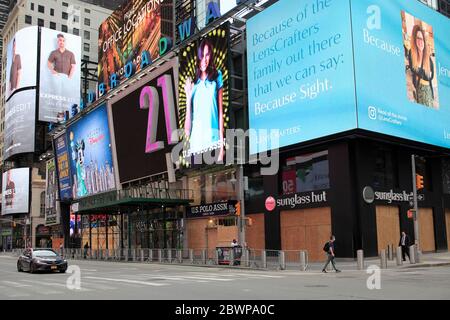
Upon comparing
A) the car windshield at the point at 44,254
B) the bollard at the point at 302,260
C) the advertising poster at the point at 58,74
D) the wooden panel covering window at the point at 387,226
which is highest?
the advertising poster at the point at 58,74

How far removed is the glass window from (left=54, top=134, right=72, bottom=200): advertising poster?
4484 centimetres

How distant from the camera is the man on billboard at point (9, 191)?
110 meters

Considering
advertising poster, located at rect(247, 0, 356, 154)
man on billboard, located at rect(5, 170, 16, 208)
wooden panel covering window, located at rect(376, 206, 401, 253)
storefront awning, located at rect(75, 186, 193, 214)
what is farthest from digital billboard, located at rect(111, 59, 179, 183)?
man on billboard, located at rect(5, 170, 16, 208)

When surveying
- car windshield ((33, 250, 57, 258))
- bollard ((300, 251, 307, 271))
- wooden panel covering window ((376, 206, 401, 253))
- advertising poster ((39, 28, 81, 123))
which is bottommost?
bollard ((300, 251, 307, 271))

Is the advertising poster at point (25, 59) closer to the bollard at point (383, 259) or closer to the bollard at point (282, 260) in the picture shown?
the bollard at point (282, 260)

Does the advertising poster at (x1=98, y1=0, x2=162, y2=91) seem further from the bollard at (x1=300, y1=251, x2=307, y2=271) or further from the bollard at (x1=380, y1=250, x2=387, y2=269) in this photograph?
the bollard at (x1=380, y1=250, x2=387, y2=269)

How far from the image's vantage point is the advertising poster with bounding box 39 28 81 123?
107 m

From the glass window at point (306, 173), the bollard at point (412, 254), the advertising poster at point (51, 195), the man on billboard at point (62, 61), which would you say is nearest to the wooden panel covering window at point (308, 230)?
the glass window at point (306, 173)

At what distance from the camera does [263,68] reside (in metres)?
38.4

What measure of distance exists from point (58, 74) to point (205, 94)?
75597 mm

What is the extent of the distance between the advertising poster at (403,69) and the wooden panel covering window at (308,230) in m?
6.84
